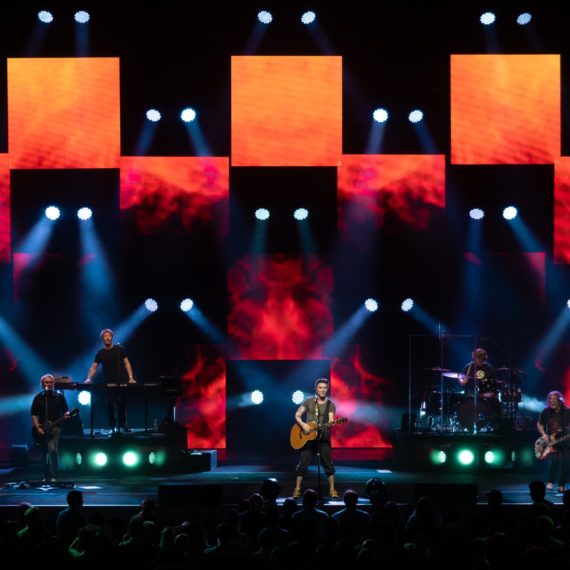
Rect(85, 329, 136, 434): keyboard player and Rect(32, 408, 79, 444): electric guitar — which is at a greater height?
Rect(85, 329, 136, 434): keyboard player

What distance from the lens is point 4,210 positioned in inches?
587

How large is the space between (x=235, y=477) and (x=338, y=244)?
Answer: 4.00 meters

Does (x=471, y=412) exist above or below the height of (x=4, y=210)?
below

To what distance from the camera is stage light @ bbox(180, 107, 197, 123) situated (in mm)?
14891

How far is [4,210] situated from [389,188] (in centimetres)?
532

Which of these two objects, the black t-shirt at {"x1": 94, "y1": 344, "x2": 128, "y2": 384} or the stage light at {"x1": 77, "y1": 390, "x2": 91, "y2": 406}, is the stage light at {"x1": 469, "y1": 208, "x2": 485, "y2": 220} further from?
the stage light at {"x1": 77, "y1": 390, "x2": 91, "y2": 406}

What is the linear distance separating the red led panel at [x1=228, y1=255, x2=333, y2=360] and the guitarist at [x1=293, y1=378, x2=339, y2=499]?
13.0 ft

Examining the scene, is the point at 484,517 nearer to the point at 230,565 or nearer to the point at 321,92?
the point at 230,565

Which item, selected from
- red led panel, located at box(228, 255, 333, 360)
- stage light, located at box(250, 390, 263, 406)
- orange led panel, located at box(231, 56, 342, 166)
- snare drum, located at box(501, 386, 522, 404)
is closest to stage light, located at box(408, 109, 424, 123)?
orange led panel, located at box(231, 56, 342, 166)

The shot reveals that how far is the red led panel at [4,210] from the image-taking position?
14906 mm

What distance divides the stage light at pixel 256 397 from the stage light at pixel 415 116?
14.1 ft

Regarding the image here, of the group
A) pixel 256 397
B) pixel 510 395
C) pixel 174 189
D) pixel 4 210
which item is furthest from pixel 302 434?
pixel 4 210

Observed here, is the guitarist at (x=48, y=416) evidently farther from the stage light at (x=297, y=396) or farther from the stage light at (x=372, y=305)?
the stage light at (x=372, y=305)

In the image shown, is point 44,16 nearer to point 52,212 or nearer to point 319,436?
point 52,212
